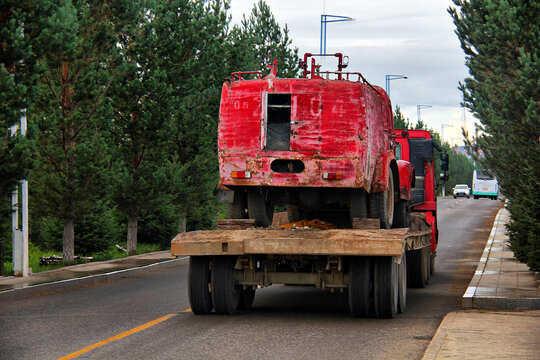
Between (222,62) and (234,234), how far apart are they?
21.2 meters

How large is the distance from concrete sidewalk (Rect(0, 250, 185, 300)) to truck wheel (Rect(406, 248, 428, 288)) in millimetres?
6926

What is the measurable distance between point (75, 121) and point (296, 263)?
11084mm

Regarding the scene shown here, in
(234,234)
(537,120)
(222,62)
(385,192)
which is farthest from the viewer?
(222,62)

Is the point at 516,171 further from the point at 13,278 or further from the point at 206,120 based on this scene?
the point at 13,278

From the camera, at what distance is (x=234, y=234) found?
11.7 m

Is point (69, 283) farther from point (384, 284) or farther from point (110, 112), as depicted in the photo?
point (384, 284)

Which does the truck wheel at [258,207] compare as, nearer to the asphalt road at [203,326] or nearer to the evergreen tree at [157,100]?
the asphalt road at [203,326]

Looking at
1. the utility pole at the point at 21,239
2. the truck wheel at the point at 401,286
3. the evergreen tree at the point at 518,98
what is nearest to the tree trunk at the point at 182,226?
the evergreen tree at the point at 518,98

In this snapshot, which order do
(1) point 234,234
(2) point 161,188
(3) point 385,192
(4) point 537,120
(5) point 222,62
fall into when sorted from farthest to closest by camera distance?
(5) point 222,62, (2) point 161,188, (4) point 537,120, (3) point 385,192, (1) point 234,234

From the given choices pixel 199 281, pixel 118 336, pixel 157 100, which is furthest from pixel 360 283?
pixel 157 100

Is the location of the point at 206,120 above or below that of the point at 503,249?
above

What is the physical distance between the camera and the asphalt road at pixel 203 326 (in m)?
9.18

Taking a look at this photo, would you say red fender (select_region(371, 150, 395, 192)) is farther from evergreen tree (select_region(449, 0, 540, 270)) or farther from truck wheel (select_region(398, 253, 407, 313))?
evergreen tree (select_region(449, 0, 540, 270))

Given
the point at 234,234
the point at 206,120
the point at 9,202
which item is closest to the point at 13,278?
the point at 9,202
